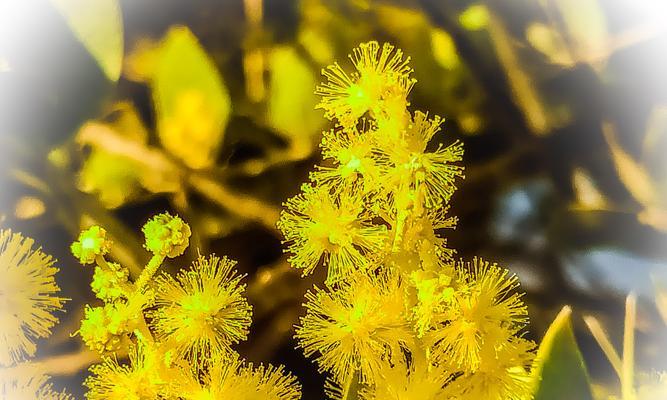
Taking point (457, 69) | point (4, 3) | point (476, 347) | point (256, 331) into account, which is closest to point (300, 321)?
point (256, 331)

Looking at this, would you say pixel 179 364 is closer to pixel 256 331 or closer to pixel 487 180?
pixel 256 331

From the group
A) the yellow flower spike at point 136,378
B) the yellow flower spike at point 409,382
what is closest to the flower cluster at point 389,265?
the yellow flower spike at point 409,382

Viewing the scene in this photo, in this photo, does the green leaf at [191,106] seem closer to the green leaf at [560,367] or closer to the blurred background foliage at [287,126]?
the blurred background foliage at [287,126]

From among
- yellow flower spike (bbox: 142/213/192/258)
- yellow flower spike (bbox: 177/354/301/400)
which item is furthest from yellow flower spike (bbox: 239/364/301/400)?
yellow flower spike (bbox: 142/213/192/258)

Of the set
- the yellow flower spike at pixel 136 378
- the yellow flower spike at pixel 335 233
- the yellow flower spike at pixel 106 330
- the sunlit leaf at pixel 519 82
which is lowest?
the yellow flower spike at pixel 136 378

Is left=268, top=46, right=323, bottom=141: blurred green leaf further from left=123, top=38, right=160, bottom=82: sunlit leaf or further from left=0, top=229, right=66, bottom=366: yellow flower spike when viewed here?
left=0, top=229, right=66, bottom=366: yellow flower spike

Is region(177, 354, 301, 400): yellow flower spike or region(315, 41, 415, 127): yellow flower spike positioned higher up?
region(315, 41, 415, 127): yellow flower spike

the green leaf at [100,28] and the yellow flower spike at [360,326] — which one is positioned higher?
the green leaf at [100,28]
